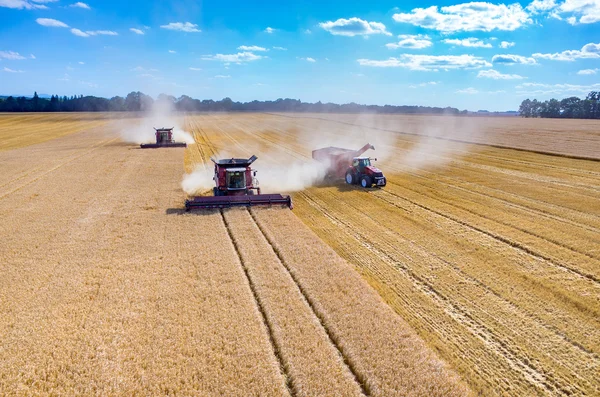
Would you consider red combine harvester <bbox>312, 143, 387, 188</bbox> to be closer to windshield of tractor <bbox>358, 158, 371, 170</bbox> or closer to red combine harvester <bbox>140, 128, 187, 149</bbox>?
windshield of tractor <bbox>358, 158, 371, 170</bbox>

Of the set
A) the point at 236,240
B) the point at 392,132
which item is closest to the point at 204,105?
the point at 392,132

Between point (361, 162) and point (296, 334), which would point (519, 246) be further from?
point (361, 162)

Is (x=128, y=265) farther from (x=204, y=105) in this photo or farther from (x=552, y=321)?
(x=204, y=105)

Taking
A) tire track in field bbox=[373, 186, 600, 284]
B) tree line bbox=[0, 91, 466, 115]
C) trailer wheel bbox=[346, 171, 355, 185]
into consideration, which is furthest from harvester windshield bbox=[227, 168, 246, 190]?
tree line bbox=[0, 91, 466, 115]

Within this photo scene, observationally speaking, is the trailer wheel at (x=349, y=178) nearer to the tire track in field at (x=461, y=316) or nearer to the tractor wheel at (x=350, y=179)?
the tractor wheel at (x=350, y=179)

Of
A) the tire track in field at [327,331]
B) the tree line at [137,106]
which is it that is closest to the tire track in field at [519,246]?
the tire track in field at [327,331]

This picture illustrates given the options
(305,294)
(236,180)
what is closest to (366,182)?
(236,180)
